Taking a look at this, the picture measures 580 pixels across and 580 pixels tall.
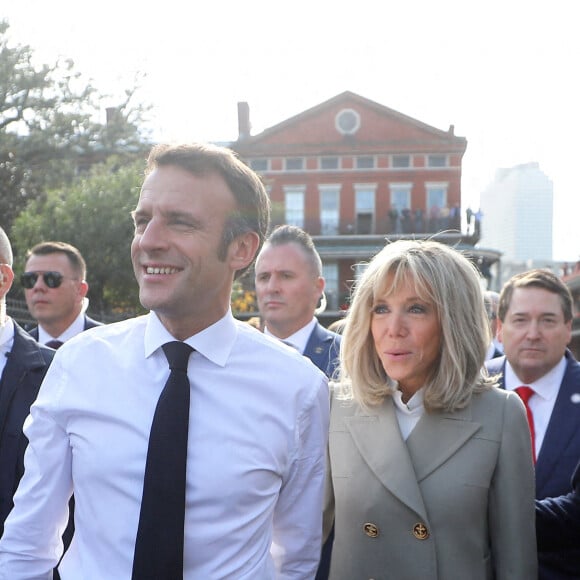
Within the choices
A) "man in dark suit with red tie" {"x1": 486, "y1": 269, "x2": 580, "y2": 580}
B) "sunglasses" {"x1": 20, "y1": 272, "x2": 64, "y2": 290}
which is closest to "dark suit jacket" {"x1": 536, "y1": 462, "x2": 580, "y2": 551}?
"man in dark suit with red tie" {"x1": 486, "y1": 269, "x2": 580, "y2": 580}

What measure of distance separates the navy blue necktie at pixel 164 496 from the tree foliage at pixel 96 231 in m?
19.7

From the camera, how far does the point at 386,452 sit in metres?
2.48

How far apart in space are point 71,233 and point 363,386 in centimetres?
2048

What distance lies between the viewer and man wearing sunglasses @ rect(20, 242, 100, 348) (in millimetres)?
5492

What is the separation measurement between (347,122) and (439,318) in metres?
36.8

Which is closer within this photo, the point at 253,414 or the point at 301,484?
the point at 253,414

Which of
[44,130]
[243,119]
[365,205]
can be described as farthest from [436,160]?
[44,130]

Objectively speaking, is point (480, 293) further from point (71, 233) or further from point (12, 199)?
point (12, 199)

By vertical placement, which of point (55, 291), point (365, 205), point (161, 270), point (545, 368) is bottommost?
point (545, 368)

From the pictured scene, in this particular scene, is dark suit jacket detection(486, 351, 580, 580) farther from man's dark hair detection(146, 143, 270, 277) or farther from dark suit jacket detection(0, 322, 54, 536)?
dark suit jacket detection(0, 322, 54, 536)

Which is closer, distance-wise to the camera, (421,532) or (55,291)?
(421,532)

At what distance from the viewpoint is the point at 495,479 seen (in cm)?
243

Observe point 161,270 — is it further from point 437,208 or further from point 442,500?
point 437,208

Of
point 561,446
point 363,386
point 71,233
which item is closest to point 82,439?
point 363,386
